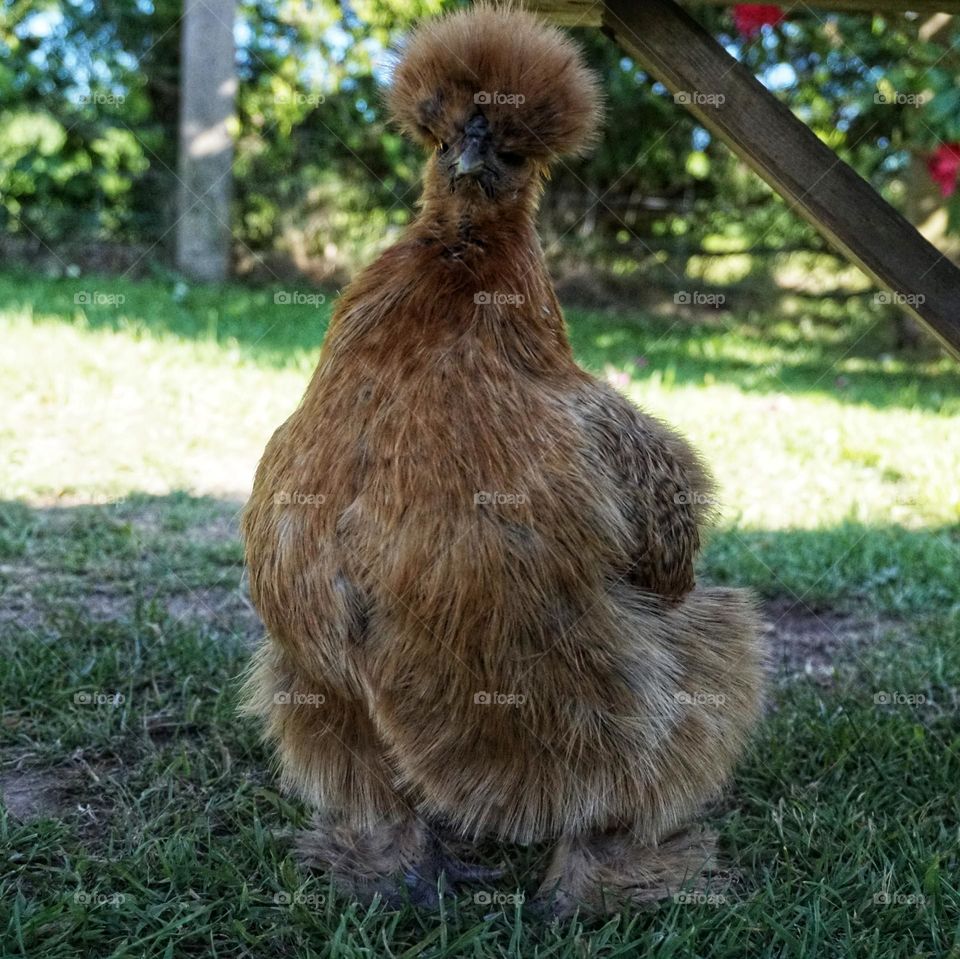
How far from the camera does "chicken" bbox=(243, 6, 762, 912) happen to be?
86.7 inches

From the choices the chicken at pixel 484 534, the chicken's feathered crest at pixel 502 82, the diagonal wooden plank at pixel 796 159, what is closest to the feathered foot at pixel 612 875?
the chicken at pixel 484 534

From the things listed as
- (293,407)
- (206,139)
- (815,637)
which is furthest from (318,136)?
(815,637)

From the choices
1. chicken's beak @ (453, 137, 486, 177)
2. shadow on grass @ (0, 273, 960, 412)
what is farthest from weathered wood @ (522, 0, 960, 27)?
shadow on grass @ (0, 273, 960, 412)

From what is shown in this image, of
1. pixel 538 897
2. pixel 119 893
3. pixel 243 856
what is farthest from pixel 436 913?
pixel 119 893

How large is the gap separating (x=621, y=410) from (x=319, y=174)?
9978 millimetres

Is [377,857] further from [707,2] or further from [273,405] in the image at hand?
[273,405]

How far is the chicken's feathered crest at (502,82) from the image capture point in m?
2.27

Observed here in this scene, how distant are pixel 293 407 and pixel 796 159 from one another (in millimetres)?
4583

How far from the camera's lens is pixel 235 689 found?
11.4ft

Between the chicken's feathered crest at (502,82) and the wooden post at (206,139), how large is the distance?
9491 millimetres

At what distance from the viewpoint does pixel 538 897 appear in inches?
102

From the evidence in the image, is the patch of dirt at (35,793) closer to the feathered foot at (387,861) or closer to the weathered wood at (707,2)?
the feathered foot at (387,861)

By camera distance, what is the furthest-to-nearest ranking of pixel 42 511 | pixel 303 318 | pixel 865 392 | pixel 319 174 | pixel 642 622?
pixel 319 174 < pixel 303 318 < pixel 865 392 < pixel 42 511 < pixel 642 622

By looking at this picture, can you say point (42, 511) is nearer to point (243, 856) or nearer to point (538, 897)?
point (243, 856)
